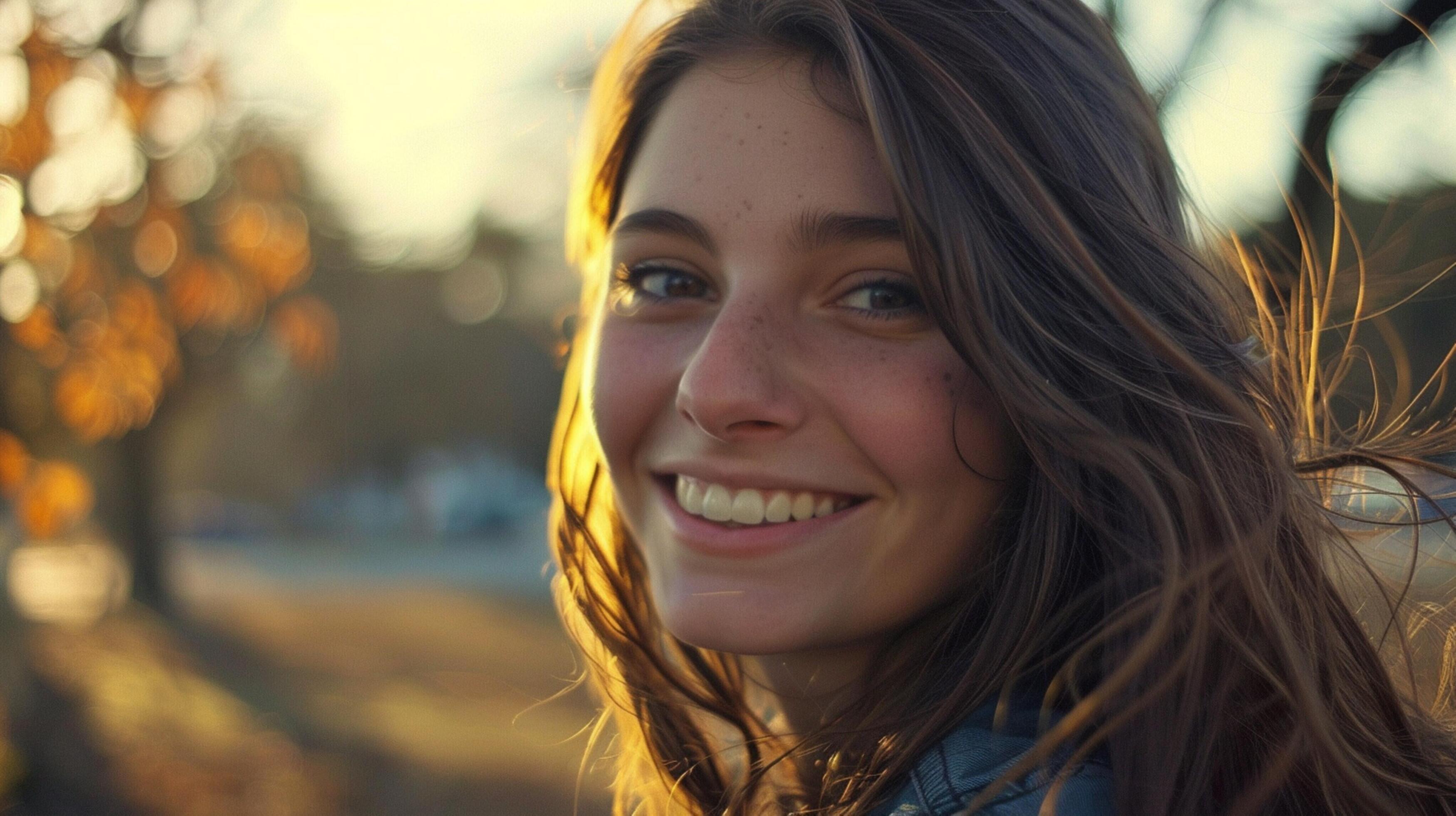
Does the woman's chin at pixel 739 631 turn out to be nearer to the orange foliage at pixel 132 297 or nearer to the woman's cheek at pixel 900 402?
the woman's cheek at pixel 900 402

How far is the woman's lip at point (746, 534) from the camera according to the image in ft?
5.77

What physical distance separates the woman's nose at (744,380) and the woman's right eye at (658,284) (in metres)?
0.17

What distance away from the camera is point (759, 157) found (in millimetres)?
1805

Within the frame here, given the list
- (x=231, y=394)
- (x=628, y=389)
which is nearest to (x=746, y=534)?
(x=628, y=389)

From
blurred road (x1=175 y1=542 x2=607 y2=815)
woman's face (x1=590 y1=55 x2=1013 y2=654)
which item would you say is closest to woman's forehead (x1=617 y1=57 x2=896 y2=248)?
woman's face (x1=590 y1=55 x2=1013 y2=654)

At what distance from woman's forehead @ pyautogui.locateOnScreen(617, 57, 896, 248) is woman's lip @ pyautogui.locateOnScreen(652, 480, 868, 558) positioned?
1.38ft

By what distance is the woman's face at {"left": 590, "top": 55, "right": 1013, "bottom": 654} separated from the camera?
1721mm

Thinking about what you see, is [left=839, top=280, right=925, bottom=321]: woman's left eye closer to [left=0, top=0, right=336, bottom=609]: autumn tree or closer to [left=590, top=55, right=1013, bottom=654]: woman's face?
[left=590, top=55, right=1013, bottom=654]: woman's face

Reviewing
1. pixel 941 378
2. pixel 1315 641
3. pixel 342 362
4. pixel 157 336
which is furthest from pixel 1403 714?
pixel 342 362

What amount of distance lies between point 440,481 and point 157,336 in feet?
A: 121

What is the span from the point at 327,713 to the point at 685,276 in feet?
28.9

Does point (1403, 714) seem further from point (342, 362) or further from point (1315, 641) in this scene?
point (342, 362)

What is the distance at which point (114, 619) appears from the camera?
15445 mm

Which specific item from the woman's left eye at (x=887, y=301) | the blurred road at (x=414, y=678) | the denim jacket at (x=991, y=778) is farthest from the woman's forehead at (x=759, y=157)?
the blurred road at (x=414, y=678)
